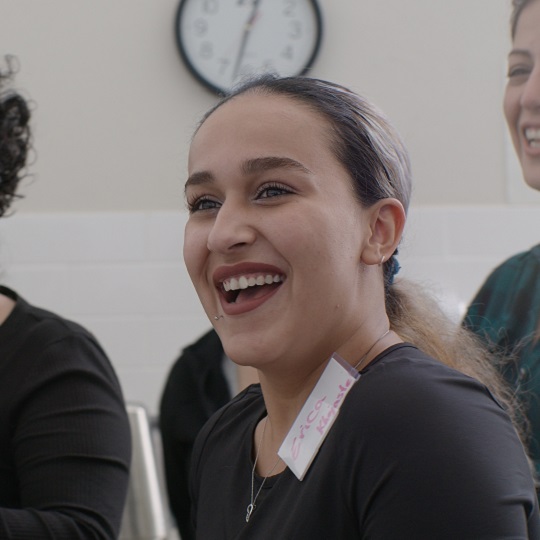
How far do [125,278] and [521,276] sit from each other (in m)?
1.81

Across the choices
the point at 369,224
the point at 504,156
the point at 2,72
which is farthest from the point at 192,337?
the point at 369,224

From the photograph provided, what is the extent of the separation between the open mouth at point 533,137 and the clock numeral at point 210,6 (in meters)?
1.81

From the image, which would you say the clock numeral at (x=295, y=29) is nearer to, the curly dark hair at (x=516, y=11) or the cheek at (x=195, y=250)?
the curly dark hair at (x=516, y=11)

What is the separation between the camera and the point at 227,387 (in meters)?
2.01

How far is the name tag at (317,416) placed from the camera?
0.96 m

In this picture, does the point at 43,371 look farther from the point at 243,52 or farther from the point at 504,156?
the point at 504,156

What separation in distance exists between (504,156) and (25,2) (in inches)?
69.3

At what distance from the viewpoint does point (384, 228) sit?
1.10m

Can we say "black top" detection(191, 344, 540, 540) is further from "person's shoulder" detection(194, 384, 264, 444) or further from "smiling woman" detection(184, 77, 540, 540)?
"person's shoulder" detection(194, 384, 264, 444)

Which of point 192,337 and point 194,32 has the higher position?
point 194,32

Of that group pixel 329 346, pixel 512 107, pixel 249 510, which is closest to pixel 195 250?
pixel 329 346

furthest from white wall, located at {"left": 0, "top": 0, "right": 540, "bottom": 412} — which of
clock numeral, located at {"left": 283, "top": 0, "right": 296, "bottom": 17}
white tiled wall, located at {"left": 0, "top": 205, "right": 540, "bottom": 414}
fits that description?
clock numeral, located at {"left": 283, "top": 0, "right": 296, "bottom": 17}

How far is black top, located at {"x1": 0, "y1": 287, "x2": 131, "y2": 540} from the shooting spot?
143 cm

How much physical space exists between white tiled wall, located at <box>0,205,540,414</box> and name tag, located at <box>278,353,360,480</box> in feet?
6.96
